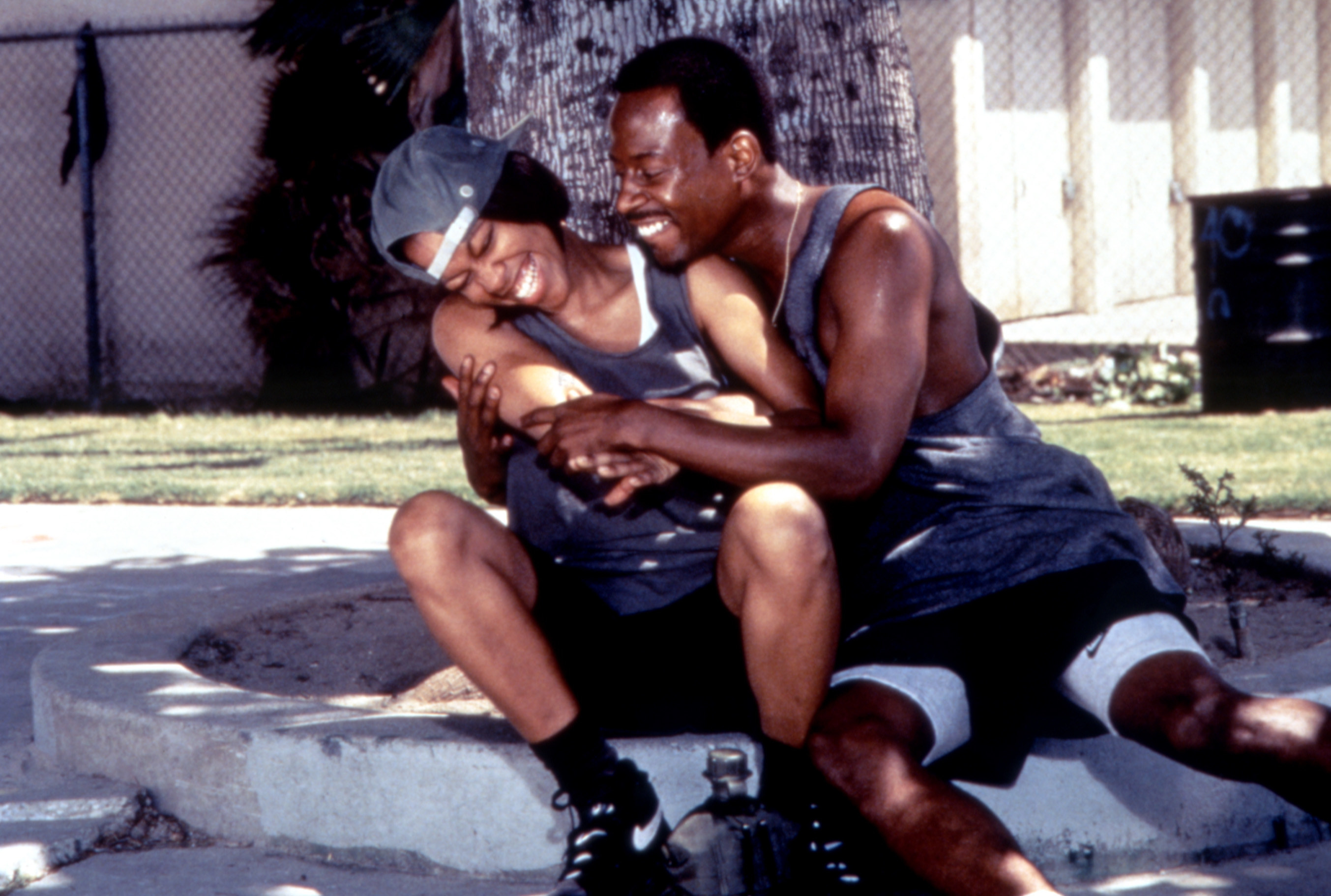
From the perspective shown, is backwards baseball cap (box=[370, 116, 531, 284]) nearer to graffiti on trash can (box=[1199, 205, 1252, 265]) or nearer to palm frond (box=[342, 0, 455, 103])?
palm frond (box=[342, 0, 455, 103])

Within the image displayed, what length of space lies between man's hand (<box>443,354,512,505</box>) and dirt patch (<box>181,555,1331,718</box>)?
67 cm

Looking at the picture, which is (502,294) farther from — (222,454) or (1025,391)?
(1025,391)

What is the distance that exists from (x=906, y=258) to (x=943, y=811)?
2.87 feet

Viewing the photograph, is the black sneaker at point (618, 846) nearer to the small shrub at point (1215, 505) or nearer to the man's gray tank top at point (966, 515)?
the man's gray tank top at point (966, 515)

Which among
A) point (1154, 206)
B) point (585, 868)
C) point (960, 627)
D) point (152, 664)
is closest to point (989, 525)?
point (960, 627)

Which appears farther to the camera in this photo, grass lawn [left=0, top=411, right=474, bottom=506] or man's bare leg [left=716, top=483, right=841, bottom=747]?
grass lawn [left=0, top=411, right=474, bottom=506]

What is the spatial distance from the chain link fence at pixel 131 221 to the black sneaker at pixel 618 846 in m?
9.50

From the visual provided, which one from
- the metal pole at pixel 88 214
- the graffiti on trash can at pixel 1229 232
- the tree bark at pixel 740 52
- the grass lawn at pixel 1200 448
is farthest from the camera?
the metal pole at pixel 88 214

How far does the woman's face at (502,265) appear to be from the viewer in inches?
118

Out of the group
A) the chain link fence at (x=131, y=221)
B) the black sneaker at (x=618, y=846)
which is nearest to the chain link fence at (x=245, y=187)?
the chain link fence at (x=131, y=221)

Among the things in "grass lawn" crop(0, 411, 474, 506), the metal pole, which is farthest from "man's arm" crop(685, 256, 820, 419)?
the metal pole

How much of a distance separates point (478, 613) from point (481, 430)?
416 mm

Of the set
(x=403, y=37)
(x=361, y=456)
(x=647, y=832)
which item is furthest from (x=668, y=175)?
(x=403, y=37)

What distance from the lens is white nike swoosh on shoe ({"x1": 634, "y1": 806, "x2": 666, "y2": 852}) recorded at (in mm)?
2648
